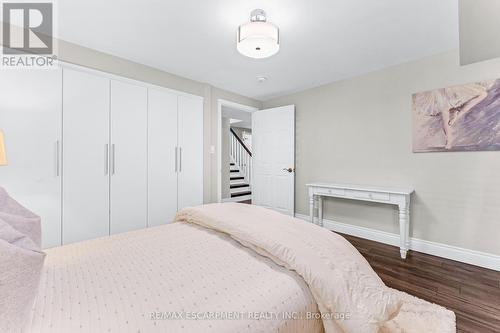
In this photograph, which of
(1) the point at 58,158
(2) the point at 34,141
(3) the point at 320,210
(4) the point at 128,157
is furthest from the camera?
(3) the point at 320,210

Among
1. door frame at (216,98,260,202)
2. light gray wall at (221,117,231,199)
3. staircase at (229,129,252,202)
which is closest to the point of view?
door frame at (216,98,260,202)

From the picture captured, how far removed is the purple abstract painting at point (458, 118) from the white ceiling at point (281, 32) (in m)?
0.54

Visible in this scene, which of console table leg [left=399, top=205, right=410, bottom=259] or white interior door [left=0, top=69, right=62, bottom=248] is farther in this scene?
console table leg [left=399, top=205, right=410, bottom=259]

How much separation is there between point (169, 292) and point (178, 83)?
3.12 metres

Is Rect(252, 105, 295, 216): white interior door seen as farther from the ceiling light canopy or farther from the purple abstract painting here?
the ceiling light canopy

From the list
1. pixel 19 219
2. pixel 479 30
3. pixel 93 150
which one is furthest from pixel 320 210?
pixel 19 219

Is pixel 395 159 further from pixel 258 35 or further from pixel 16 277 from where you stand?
pixel 16 277

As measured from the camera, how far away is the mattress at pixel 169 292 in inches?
30.1

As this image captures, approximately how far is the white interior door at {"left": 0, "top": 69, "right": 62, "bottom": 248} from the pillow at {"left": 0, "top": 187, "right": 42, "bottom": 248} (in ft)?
4.40

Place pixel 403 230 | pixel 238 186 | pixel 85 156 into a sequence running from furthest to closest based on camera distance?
pixel 238 186, pixel 403 230, pixel 85 156

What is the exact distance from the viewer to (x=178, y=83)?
3.39 metres

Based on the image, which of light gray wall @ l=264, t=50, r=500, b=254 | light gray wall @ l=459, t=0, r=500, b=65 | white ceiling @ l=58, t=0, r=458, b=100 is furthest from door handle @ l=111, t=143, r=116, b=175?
light gray wall @ l=459, t=0, r=500, b=65

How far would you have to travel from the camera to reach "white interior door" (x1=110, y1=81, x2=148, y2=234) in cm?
277

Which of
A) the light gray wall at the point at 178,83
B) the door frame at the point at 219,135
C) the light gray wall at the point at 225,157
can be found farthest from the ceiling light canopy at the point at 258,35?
the light gray wall at the point at 225,157
